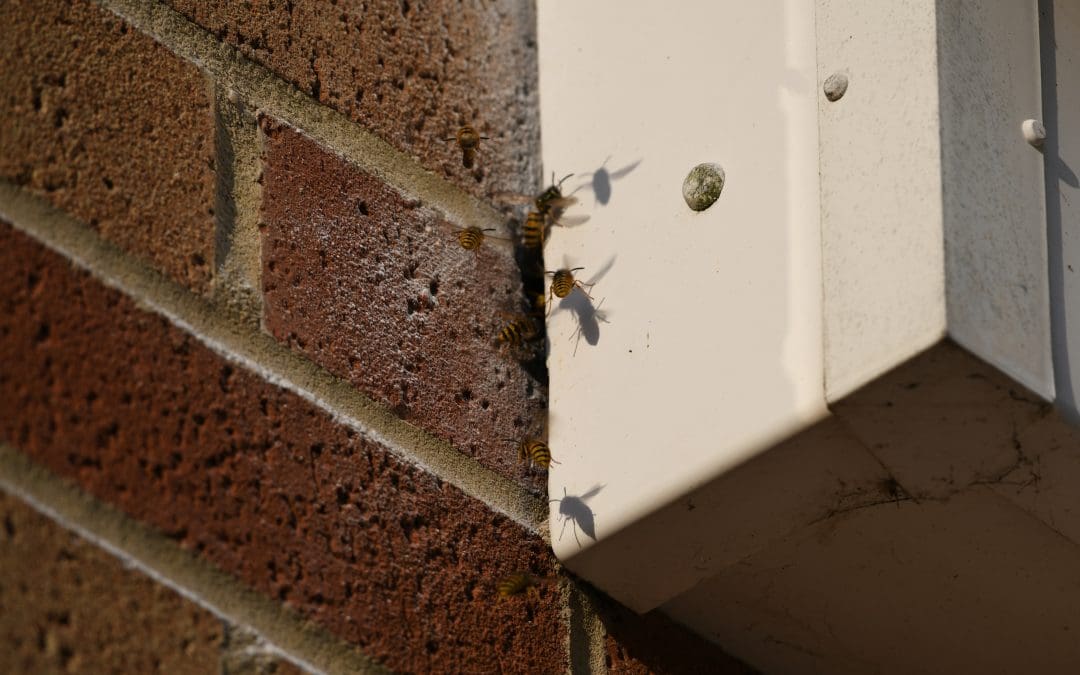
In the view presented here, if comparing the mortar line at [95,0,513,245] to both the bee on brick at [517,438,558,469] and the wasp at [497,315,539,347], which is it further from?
the bee on brick at [517,438,558,469]

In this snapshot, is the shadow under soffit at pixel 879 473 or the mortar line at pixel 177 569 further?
the shadow under soffit at pixel 879 473

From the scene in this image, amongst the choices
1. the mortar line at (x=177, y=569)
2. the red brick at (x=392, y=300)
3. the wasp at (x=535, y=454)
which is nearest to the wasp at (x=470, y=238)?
the red brick at (x=392, y=300)

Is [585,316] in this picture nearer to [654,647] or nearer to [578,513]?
[578,513]

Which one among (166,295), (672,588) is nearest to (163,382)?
(166,295)

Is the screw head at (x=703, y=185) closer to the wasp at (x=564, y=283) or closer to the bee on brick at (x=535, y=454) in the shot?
the wasp at (x=564, y=283)

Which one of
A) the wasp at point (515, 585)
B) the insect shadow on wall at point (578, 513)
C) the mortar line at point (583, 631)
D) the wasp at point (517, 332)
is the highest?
the wasp at point (517, 332)

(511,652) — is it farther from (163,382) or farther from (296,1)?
(296,1)

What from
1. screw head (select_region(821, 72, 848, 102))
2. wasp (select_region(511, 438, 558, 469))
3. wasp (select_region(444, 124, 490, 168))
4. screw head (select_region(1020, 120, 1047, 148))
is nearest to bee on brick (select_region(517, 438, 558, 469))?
wasp (select_region(511, 438, 558, 469))
